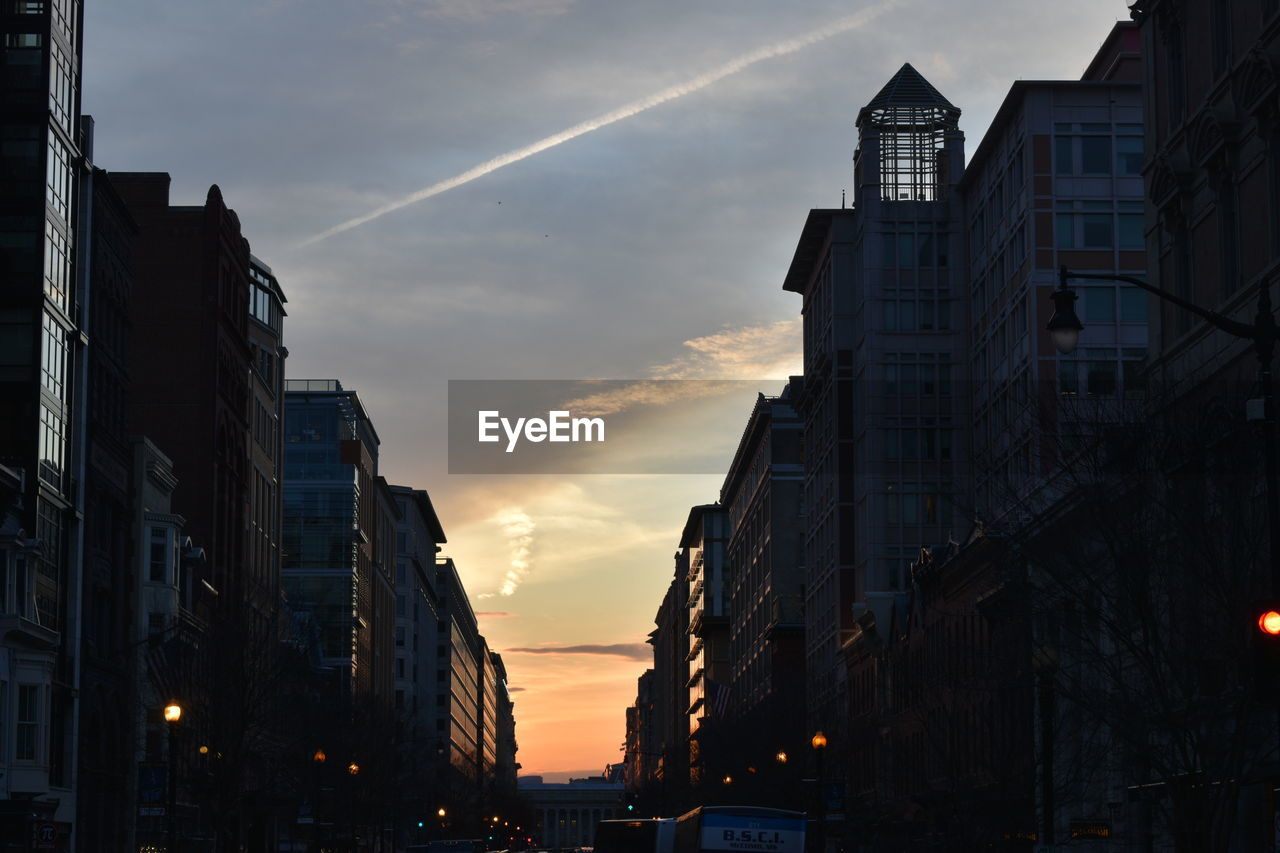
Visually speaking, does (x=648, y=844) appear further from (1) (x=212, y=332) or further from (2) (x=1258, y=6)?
(2) (x=1258, y=6)

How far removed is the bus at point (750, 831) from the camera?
52781 mm

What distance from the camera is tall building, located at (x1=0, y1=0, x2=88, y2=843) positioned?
62188 mm

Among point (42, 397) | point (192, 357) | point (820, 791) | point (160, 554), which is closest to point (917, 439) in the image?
point (192, 357)

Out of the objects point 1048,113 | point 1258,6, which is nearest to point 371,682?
point 1048,113

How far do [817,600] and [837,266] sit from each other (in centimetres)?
2360

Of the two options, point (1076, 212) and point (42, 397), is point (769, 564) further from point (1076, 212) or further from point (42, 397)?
point (42, 397)

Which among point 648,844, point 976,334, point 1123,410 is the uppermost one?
point 976,334

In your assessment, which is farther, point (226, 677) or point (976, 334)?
point (976, 334)

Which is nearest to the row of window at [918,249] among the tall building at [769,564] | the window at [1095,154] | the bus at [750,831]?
the window at [1095,154]

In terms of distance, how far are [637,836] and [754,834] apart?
2707cm

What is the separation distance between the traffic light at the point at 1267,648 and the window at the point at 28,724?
4952cm

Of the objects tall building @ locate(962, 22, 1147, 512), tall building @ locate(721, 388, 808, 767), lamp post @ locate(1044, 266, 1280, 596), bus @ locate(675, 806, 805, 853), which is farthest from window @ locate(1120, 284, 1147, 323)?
lamp post @ locate(1044, 266, 1280, 596)

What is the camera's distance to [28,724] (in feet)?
205

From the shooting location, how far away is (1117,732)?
107ft
